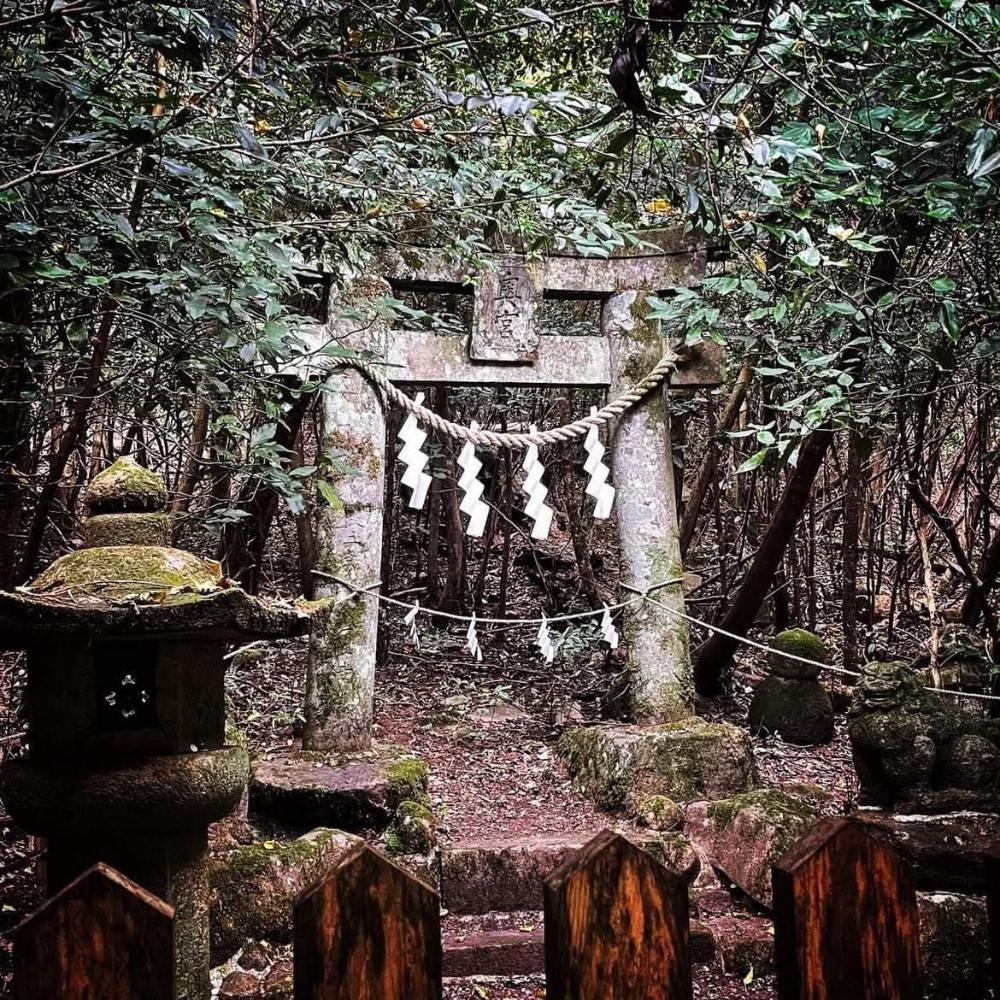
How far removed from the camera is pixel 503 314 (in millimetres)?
4906

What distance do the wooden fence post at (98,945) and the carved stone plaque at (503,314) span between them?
4200 mm

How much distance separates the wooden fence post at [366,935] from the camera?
89cm

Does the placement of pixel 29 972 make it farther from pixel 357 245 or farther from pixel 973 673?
pixel 973 673

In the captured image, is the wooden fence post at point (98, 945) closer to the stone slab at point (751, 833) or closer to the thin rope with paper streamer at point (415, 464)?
the stone slab at point (751, 833)

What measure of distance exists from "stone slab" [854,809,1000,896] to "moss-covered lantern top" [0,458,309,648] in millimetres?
2299

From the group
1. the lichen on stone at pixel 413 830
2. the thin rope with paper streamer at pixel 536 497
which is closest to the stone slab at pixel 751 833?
the lichen on stone at pixel 413 830

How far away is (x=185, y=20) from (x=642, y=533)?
352cm

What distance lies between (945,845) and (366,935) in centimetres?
310

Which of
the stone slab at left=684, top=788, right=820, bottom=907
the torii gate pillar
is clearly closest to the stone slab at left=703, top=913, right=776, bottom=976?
the stone slab at left=684, top=788, right=820, bottom=907

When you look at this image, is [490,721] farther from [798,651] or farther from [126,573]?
[126,573]

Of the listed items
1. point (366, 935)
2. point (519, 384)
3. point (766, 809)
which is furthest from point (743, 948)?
point (519, 384)

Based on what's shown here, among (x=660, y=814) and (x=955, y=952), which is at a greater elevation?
(x=660, y=814)

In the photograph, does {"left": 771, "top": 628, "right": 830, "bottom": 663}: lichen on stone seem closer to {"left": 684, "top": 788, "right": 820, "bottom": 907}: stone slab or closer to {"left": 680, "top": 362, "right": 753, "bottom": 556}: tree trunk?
{"left": 680, "top": 362, "right": 753, "bottom": 556}: tree trunk

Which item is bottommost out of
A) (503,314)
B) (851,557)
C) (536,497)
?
(851,557)
